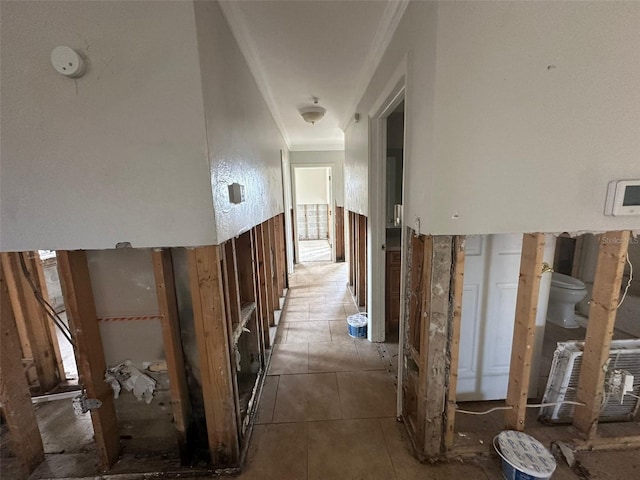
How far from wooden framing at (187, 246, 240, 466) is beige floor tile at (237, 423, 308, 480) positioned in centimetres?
12

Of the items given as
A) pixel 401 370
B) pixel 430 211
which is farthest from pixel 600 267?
pixel 401 370

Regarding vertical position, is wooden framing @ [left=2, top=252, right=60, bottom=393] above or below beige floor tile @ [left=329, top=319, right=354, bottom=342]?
above

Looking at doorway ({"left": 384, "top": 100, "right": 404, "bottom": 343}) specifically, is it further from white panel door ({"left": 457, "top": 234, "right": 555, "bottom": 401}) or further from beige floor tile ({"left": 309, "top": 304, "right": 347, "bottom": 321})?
white panel door ({"left": 457, "top": 234, "right": 555, "bottom": 401})

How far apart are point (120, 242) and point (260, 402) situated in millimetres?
1474

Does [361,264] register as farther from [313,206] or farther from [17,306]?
[313,206]

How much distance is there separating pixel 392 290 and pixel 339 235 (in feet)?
10.8

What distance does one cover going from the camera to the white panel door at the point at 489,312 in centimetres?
175

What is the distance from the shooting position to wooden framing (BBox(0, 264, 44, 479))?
1.39 meters

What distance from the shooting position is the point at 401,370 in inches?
70.3

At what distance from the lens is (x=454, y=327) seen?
4.61ft

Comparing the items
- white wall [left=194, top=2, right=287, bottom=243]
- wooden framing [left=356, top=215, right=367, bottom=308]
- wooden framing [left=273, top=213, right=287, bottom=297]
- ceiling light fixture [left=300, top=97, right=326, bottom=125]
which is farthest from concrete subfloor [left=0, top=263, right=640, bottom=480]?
ceiling light fixture [left=300, top=97, right=326, bottom=125]

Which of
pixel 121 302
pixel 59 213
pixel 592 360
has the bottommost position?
pixel 592 360

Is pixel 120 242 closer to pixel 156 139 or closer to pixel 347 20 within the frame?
pixel 156 139

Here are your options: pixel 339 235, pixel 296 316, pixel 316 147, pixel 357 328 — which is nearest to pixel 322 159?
pixel 316 147
